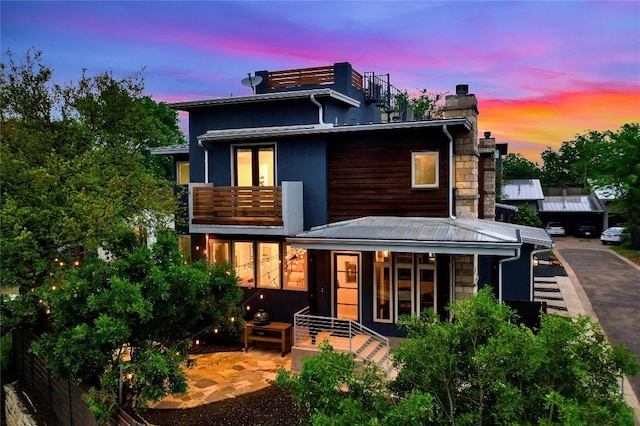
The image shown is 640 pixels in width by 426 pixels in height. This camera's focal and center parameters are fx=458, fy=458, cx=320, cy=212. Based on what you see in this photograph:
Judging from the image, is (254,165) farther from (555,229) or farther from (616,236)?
(555,229)

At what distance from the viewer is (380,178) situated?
1364 cm

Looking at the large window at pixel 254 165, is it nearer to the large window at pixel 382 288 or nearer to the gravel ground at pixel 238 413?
the large window at pixel 382 288

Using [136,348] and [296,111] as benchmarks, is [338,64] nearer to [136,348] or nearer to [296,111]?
[296,111]

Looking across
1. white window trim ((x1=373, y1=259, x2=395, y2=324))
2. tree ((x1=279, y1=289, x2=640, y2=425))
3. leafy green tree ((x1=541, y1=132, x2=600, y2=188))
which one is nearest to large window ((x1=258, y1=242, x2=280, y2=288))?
white window trim ((x1=373, y1=259, x2=395, y2=324))

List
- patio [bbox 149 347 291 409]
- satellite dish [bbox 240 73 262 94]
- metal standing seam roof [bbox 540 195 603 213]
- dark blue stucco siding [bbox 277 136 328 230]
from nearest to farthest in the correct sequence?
patio [bbox 149 347 291 409] → dark blue stucco siding [bbox 277 136 328 230] → satellite dish [bbox 240 73 262 94] → metal standing seam roof [bbox 540 195 603 213]

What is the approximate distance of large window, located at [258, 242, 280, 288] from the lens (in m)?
14.7

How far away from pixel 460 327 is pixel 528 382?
0.85 metres

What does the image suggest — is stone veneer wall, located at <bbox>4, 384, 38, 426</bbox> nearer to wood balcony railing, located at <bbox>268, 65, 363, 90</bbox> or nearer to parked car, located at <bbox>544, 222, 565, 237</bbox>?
wood balcony railing, located at <bbox>268, 65, 363, 90</bbox>

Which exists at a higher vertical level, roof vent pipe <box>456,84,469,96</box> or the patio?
roof vent pipe <box>456,84,469,96</box>

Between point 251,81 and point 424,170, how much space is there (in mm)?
8369

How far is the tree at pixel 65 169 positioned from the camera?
10.2 m

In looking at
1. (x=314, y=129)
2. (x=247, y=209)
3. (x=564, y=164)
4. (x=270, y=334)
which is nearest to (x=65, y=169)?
(x=247, y=209)

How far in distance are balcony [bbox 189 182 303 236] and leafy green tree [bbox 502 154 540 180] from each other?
59.2 m

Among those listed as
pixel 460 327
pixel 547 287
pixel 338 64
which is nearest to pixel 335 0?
pixel 338 64
